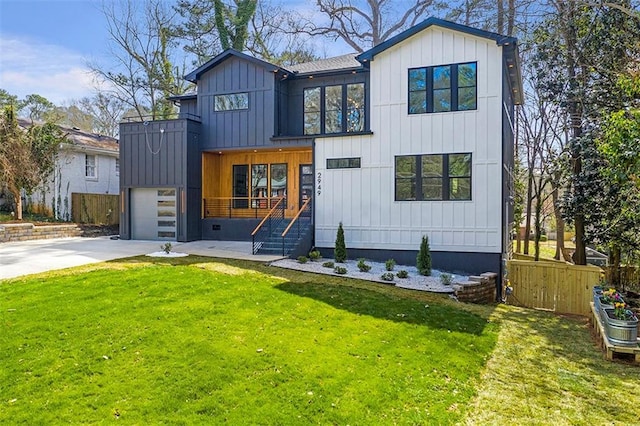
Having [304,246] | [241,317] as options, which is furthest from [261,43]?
[241,317]

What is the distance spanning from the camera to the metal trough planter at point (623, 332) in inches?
257

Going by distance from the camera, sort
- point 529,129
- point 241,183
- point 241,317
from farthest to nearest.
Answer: point 529,129, point 241,183, point 241,317

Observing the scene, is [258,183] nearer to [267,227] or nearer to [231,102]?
[267,227]

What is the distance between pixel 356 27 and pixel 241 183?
14629 millimetres

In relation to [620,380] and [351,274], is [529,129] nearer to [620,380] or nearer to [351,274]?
[351,274]

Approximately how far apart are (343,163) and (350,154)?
35 centimetres

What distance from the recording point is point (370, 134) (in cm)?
1262

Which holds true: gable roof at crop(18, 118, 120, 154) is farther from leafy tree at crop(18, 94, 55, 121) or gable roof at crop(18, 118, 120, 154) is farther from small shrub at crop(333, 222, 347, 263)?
small shrub at crop(333, 222, 347, 263)

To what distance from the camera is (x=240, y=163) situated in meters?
16.8

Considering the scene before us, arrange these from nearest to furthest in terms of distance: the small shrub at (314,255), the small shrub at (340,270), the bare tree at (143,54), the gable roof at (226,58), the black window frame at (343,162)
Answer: the small shrub at (340,270), the small shrub at (314,255), the black window frame at (343,162), the gable roof at (226,58), the bare tree at (143,54)

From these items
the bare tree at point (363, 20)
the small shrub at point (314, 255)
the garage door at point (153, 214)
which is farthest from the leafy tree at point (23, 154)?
the bare tree at point (363, 20)

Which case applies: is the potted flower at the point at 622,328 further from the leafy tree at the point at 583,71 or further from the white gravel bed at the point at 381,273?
the leafy tree at the point at 583,71

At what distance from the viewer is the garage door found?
1574cm

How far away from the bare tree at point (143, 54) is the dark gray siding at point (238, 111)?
10418mm
